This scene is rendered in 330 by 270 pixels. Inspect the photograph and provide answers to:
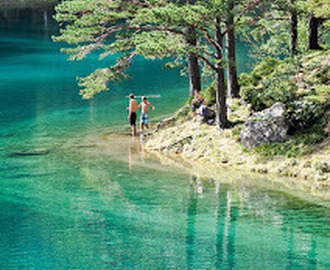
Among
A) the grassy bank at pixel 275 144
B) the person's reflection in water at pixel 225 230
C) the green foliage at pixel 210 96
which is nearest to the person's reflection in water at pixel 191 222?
the person's reflection in water at pixel 225 230

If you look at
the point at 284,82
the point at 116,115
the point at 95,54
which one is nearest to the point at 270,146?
the point at 284,82

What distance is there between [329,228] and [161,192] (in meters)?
4.23

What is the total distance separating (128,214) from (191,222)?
1397mm

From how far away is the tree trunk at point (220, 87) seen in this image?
16.5 m

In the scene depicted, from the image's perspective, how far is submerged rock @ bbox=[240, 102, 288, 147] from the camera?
51.2 feet

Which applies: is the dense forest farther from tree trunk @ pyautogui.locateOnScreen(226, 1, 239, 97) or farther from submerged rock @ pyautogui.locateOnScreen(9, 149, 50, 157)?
submerged rock @ pyautogui.locateOnScreen(9, 149, 50, 157)

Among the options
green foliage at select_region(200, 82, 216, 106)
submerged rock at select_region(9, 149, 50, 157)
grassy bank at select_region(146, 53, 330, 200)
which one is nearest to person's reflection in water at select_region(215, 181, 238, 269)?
grassy bank at select_region(146, 53, 330, 200)

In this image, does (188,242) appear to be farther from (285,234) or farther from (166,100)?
(166,100)

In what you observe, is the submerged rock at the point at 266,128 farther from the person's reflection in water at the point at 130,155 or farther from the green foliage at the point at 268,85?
the person's reflection in water at the point at 130,155

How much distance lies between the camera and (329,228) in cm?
1055

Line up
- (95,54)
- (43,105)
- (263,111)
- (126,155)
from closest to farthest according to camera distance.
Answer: (263,111), (126,155), (43,105), (95,54)

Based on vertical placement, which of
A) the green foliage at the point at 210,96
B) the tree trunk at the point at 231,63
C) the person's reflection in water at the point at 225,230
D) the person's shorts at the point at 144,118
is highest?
the tree trunk at the point at 231,63

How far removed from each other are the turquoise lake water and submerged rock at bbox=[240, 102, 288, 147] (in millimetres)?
1797

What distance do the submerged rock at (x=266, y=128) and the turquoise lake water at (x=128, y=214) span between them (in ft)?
5.90
